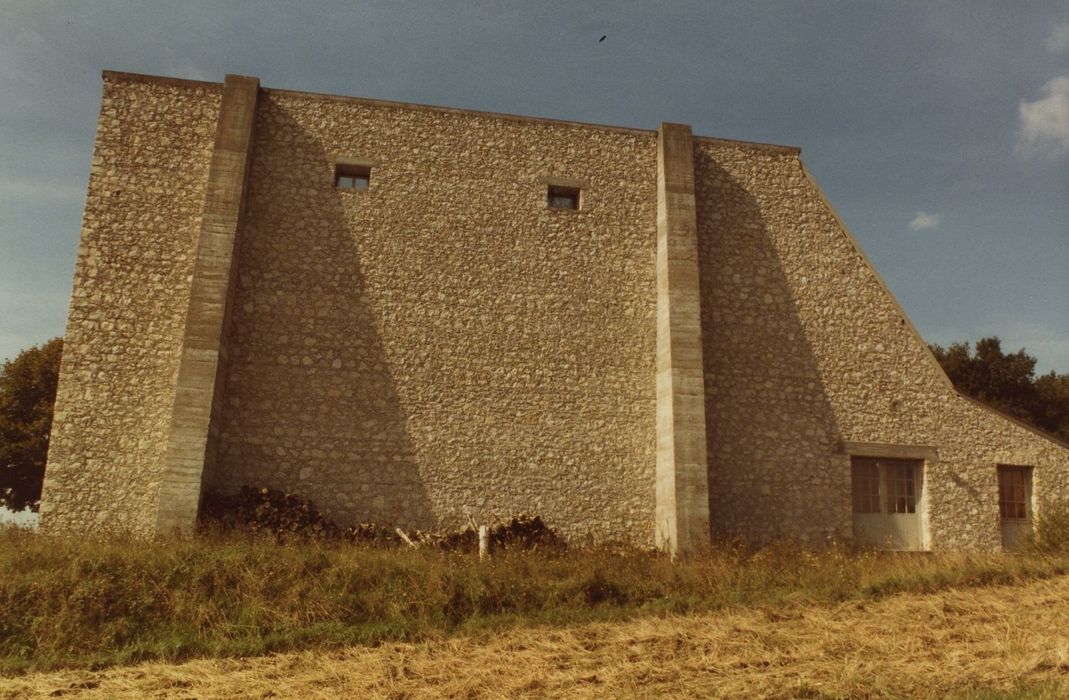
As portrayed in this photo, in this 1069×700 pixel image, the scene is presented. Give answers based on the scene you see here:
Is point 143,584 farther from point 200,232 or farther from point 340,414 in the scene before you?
point 200,232

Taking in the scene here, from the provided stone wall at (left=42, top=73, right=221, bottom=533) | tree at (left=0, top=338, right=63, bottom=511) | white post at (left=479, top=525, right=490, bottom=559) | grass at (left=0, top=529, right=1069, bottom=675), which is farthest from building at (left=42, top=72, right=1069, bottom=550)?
tree at (left=0, top=338, right=63, bottom=511)

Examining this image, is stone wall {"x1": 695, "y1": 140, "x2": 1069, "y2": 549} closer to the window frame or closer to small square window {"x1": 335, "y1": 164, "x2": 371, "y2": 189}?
the window frame

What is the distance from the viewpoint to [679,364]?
14.4 m

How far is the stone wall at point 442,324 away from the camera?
13844 millimetres

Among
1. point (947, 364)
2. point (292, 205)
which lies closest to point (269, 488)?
point (292, 205)

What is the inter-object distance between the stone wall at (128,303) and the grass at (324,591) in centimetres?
139

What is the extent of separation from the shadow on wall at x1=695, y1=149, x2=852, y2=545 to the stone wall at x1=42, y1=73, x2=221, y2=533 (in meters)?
9.41

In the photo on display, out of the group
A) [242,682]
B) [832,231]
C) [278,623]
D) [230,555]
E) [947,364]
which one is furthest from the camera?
[947,364]

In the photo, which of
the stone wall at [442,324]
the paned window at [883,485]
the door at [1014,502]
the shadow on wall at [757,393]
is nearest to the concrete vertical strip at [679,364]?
the stone wall at [442,324]

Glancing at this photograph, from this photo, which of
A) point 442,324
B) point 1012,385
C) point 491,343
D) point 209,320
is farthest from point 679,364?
point 1012,385

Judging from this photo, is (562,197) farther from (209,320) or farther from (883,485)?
(883,485)

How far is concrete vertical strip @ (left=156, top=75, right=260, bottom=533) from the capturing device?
12.4 m

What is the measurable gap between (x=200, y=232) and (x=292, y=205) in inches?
69.2

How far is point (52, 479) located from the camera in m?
12.7
